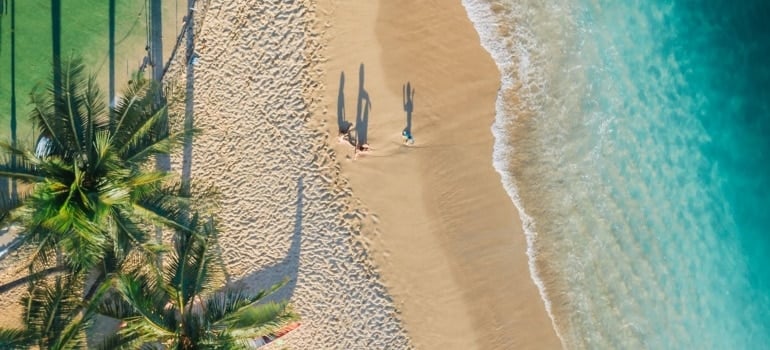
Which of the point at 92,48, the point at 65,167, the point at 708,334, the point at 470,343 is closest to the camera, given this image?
the point at 65,167

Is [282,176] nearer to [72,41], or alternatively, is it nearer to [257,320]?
[257,320]

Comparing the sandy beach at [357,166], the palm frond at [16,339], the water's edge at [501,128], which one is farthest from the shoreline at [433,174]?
the palm frond at [16,339]

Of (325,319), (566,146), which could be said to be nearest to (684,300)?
(566,146)

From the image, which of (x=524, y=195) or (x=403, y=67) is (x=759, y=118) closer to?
(x=524, y=195)

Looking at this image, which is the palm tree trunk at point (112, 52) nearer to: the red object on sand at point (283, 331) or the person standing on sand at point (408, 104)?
the red object on sand at point (283, 331)

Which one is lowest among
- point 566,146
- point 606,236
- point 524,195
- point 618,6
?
point 606,236

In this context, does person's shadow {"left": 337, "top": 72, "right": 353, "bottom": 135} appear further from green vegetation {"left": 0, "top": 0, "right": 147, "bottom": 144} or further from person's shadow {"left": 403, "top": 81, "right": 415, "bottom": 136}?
green vegetation {"left": 0, "top": 0, "right": 147, "bottom": 144}
